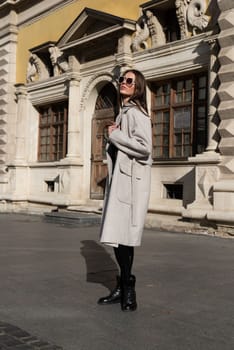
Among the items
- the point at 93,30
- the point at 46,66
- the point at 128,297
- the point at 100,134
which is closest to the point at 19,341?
the point at 128,297

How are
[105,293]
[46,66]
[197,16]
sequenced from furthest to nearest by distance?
[46,66]
[197,16]
[105,293]

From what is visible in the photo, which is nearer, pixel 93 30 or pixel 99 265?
pixel 99 265

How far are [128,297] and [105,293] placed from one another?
74cm

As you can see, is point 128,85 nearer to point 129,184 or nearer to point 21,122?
point 129,184

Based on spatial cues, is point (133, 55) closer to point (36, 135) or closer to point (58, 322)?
point (36, 135)

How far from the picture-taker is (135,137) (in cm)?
462

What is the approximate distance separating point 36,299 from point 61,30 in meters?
13.9

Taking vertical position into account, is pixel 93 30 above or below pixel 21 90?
above

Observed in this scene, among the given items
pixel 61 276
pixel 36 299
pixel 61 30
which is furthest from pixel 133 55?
pixel 36 299

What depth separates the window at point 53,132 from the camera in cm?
1770

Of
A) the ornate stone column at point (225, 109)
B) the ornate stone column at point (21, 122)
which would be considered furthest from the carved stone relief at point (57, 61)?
the ornate stone column at point (225, 109)

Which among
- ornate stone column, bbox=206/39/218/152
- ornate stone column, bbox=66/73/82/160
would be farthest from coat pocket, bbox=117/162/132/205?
ornate stone column, bbox=66/73/82/160

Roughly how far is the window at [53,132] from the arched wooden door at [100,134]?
1582 millimetres

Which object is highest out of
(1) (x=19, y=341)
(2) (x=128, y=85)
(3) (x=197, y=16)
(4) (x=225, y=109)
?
(3) (x=197, y=16)
